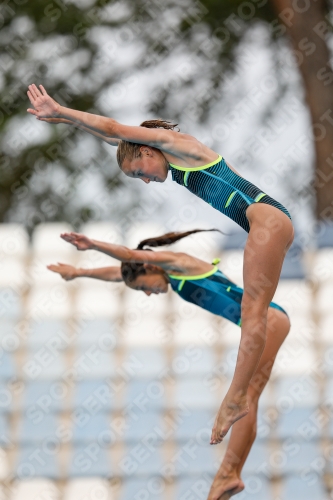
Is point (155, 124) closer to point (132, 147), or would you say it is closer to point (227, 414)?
point (132, 147)

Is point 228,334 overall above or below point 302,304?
below

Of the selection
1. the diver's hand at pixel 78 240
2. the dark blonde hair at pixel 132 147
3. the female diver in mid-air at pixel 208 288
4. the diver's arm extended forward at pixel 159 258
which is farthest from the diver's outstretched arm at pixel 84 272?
the dark blonde hair at pixel 132 147

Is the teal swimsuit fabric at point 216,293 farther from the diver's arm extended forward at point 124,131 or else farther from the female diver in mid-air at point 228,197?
the diver's arm extended forward at point 124,131

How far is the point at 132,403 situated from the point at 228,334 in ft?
3.30

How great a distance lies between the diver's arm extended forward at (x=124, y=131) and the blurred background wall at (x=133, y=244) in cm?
230

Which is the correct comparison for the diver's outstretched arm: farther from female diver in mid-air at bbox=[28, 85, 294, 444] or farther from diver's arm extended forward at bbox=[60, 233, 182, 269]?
female diver in mid-air at bbox=[28, 85, 294, 444]

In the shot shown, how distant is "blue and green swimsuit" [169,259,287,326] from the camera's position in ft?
11.4

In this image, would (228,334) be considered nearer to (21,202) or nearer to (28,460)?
(28,460)

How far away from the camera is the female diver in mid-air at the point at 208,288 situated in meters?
3.05

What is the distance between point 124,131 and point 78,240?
2.28ft

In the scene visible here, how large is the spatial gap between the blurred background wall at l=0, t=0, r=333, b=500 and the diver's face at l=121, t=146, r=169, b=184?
2.20 meters

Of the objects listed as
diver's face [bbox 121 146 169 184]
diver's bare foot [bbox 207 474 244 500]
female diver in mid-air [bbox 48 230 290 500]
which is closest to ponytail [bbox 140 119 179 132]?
diver's face [bbox 121 146 169 184]

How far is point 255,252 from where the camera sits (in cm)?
262

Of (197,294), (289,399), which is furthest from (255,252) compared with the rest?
(289,399)
